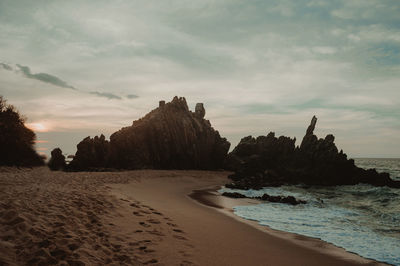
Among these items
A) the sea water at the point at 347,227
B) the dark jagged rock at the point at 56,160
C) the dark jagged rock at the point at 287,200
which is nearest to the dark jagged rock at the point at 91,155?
the dark jagged rock at the point at 56,160

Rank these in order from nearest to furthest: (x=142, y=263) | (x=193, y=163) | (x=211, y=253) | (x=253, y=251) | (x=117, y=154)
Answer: (x=142, y=263) < (x=211, y=253) < (x=253, y=251) < (x=117, y=154) < (x=193, y=163)

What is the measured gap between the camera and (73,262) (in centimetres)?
504

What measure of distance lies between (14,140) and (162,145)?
24881 mm

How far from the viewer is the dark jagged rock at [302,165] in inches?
1575

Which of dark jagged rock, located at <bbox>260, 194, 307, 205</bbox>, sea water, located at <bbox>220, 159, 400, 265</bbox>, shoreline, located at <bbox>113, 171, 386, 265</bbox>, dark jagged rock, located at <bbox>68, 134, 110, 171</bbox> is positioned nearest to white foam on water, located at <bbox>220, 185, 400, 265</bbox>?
sea water, located at <bbox>220, 159, 400, 265</bbox>

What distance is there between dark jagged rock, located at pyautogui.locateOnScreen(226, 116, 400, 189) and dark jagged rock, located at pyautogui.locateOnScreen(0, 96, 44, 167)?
31.8 m

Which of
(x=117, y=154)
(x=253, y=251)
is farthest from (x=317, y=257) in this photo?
(x=117, y=154)

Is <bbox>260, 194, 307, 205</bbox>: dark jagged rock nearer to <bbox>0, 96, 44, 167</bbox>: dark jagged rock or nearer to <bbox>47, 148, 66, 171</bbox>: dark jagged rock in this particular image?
<bbox>0, 96, 44, 167</bbox>: dark jagged rock

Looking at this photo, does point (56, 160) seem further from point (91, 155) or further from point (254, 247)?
point (254, 247)

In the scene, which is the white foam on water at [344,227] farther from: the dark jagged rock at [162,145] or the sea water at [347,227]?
the dark jagged rock at [162,145]

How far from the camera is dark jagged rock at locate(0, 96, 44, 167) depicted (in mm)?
33281

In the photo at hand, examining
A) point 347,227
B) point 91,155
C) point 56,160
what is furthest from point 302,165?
point 56,160

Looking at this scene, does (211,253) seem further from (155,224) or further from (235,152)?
(235,152)

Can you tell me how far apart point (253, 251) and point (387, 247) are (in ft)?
18.1
